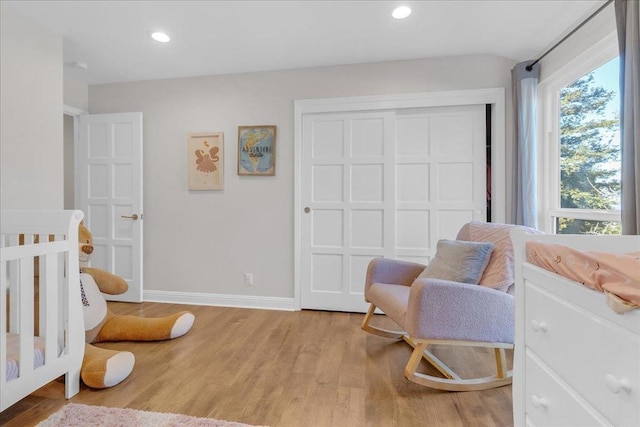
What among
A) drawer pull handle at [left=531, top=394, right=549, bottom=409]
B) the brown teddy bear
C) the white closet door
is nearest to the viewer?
drawer pull handle at [left=531, top=394, right=549, bottom=409]

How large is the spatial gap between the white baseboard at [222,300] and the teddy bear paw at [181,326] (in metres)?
0.70

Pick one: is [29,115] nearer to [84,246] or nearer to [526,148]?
[84,246]

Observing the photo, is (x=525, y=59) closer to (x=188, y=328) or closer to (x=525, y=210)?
(x=525, y=210)

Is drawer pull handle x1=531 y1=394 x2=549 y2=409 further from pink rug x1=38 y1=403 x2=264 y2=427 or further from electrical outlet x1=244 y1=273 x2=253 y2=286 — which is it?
electrical outlet x1=244 y1=273 x2=253 y2=286

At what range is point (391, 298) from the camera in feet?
6.07

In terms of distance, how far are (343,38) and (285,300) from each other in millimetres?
2292

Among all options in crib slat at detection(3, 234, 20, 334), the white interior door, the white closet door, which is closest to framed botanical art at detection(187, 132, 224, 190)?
the white interior door

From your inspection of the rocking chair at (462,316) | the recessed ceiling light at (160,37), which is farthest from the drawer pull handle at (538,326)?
the recessed ceiling light at (160,37)

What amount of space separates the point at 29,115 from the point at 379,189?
106 inches

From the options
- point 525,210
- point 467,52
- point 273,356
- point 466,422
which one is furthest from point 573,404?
point 467,52

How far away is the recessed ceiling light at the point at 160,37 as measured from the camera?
2.35 meters

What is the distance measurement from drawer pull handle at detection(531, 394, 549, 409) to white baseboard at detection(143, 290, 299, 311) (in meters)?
2.17

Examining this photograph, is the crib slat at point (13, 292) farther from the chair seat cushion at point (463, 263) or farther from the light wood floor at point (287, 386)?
the chair seat cushion at point (463, 263)

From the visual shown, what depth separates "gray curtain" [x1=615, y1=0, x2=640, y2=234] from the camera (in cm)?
137
